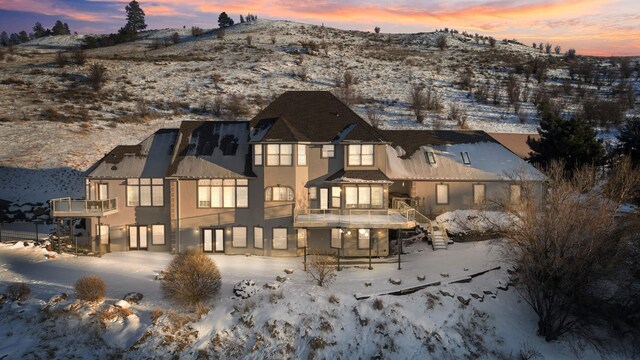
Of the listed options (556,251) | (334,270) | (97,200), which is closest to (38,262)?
(97,200)

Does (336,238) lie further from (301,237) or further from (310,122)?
(310,122)

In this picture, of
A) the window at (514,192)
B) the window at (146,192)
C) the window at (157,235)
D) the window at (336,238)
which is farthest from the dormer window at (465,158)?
the window at (157,235)

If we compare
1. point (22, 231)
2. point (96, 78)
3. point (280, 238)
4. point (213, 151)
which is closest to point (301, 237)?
point (280, 238)

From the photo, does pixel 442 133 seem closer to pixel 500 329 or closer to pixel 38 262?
pixel 500 329

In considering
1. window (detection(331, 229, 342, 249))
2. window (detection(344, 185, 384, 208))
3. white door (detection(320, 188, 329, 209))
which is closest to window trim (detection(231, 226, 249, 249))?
white door (detection(320, 188, 329, 209))

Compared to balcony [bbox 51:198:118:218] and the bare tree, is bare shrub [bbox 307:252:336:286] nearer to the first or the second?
balcony [bbox 51:198:118:218]

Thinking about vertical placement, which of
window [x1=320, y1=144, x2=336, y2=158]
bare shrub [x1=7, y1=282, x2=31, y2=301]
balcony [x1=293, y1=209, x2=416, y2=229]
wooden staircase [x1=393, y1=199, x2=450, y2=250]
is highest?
window [x1=320, y1=144, x2=336, y2=158]
